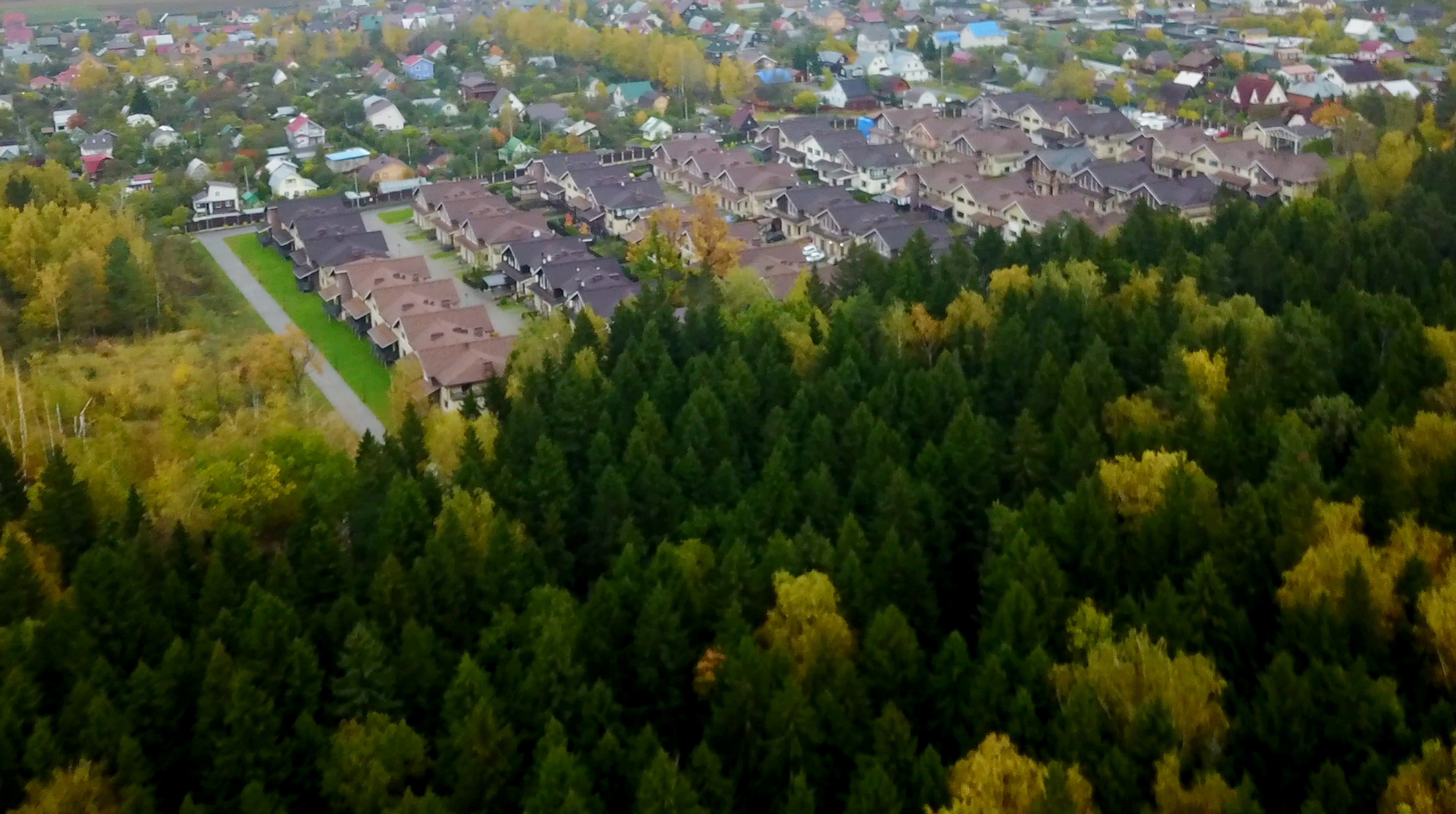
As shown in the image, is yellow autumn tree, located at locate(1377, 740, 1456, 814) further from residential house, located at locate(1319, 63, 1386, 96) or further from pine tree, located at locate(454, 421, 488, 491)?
residential house, located at locate(1319, 63, 1386, 96)

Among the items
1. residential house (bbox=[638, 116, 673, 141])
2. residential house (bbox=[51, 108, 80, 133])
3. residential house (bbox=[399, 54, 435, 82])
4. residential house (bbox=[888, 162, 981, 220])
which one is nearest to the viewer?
residential house (bbox=[888, 162, 981, 220])

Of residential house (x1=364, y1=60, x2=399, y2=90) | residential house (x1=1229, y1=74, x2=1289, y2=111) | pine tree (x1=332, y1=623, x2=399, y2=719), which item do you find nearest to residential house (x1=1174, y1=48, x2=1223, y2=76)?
residential house (x1=1229, y1=74, x2=1289, y2=111)

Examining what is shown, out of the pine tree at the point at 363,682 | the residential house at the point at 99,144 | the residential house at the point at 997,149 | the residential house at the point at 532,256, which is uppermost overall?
the pine tree at the point at 363,682

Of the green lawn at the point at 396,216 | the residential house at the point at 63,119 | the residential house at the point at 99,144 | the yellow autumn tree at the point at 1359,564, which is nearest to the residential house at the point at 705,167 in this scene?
the green lawn at the point at 396,216

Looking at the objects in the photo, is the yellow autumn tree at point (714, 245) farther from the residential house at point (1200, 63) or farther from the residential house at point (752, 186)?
the residential house at point (1200, 63)

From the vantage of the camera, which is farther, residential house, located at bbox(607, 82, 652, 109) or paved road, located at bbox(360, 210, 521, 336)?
residential house, located at bbox(607, 82, 652, 109)

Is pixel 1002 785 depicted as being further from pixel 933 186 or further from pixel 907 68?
pixel 907 68

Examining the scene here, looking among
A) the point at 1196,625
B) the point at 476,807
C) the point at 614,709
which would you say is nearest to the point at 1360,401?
the point at 1196,625
